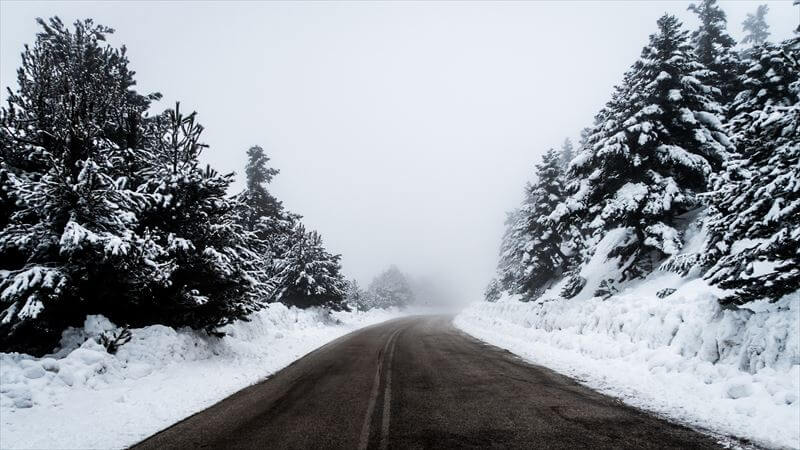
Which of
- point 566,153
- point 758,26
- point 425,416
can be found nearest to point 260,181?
point 425,416

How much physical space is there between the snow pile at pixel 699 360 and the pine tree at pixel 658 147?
430cm

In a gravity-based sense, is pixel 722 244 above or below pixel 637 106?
below

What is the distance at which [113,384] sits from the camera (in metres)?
7.36

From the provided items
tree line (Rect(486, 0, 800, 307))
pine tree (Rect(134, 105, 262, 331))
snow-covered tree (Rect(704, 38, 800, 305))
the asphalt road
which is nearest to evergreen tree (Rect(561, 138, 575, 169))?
tree line (Rect(486, 0, 800, 307))

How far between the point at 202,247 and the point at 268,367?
12.5ft

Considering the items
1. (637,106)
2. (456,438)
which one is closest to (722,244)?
(456,438)

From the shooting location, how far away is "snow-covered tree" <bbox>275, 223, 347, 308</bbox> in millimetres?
25781

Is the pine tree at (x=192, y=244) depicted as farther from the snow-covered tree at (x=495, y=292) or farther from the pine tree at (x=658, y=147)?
the snow-covered tree at (x=495, y=292)

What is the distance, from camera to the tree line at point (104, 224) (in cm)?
756

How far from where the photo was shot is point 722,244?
8742 millimetres

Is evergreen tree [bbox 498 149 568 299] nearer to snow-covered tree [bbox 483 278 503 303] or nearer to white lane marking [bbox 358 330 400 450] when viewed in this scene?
snow-covered tree [bbox 483 278 503 303]

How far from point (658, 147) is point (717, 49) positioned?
13.1 meters

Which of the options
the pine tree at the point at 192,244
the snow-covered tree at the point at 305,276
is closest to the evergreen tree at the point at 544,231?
the snow-covered tree at the point at 305,276

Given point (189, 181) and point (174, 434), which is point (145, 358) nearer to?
point (174, 434)
